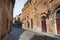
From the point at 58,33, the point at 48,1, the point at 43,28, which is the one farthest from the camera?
the point at 43,28

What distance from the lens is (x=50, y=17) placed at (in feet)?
52.5

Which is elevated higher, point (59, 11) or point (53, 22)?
point (59, 11)

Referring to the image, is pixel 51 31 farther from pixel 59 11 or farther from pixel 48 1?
pixel 48 1

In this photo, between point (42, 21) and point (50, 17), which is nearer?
point (50, 17)

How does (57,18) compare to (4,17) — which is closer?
(4,17)

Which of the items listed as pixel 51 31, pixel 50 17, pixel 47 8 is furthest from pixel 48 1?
pixel 51 31

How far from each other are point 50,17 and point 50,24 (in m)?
0.93

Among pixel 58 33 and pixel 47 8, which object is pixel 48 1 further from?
pixel 58 33

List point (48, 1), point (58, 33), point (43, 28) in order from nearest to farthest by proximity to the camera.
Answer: point (58, 33) < point (48, 1) < point (43, 28)

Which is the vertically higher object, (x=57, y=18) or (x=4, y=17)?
(x=57, y=18)

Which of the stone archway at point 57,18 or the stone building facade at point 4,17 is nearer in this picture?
the stone building facade at point 4,17

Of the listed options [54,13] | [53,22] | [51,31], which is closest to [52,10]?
[54,13]

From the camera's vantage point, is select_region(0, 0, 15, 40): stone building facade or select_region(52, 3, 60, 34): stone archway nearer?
select_region(0, 0, 15, 40): stone building facade

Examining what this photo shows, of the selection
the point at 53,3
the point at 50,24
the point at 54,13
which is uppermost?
the point at 53,3
